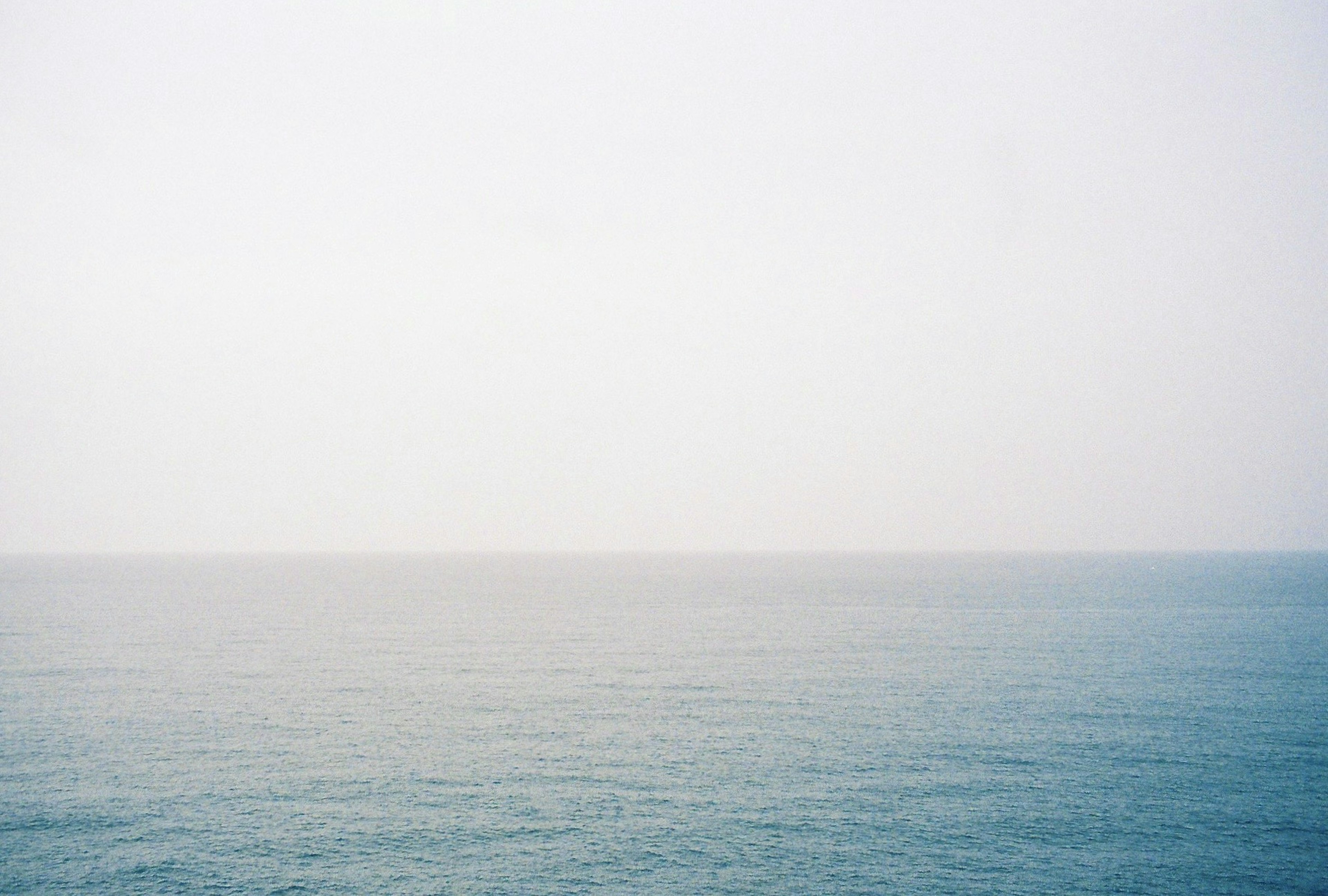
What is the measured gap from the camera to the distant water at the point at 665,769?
44312 millimetres

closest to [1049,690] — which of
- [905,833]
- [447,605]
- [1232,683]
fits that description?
[1232,683]

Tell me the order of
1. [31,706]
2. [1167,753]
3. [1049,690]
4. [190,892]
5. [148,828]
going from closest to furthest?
[190,892]
[148,828]
[1167,753]
[31,706]
[1049,690]

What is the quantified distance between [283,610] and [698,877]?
15900 cm

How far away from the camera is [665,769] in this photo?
196 feet

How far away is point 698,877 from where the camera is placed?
43.6 m

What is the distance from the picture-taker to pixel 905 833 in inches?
1907

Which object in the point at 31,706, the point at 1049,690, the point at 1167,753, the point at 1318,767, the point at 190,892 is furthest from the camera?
the point at 1049,690

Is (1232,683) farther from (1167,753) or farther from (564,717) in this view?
(564,717)

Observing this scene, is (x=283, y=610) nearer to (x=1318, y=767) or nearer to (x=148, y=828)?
(x=148, y=828)

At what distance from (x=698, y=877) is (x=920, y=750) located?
91.0 ft

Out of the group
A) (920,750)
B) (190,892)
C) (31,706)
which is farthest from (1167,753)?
(31,706)

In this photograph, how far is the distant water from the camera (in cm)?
4431

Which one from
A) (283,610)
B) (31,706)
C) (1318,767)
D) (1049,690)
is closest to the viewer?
(1318,767)

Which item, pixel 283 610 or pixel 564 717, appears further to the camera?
pixel 283 610
